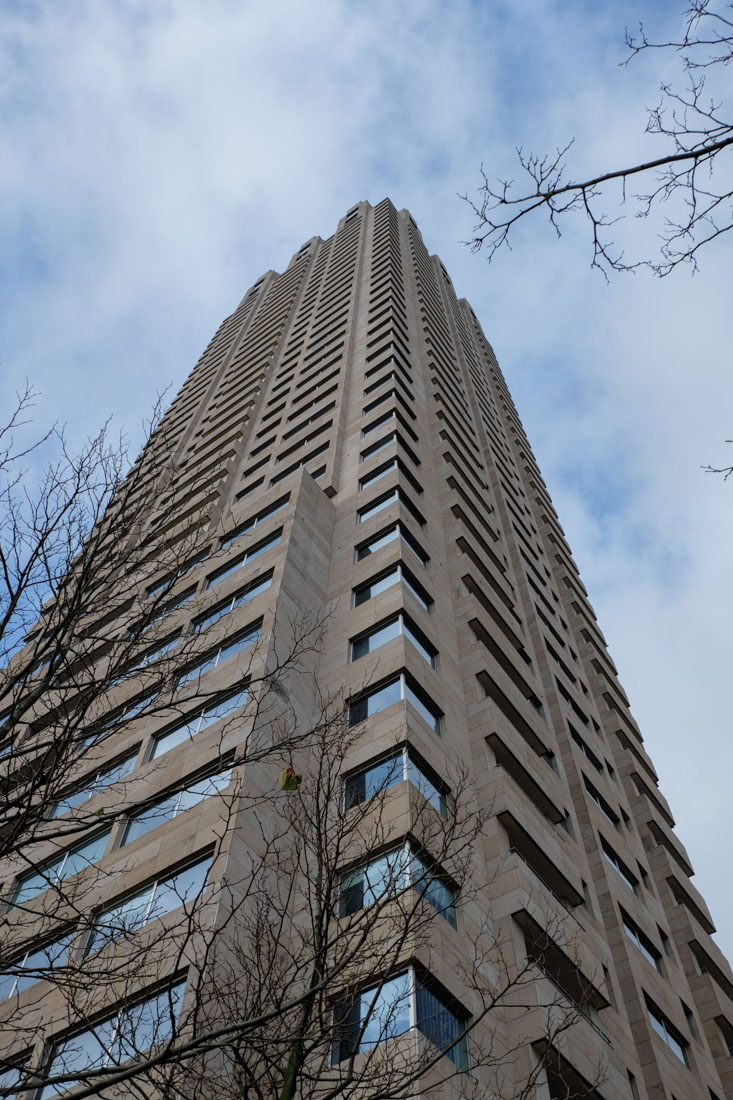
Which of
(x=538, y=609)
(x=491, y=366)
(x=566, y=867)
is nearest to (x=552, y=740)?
(x=566, y=867)

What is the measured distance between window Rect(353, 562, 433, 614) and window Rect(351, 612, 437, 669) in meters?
1.41

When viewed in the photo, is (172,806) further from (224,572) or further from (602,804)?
(602,804)

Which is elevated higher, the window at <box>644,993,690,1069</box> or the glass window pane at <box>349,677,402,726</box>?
the glass window pane at <box>349,677,402,726</box>

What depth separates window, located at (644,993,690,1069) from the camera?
21.6 metres

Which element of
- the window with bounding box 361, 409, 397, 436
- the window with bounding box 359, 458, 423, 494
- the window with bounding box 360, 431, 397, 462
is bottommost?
the window with bounding box 359, 458, 423, 494

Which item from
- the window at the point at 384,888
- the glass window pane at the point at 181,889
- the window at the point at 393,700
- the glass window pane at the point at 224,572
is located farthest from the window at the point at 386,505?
the window at the point at 384,888

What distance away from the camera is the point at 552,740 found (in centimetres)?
2614

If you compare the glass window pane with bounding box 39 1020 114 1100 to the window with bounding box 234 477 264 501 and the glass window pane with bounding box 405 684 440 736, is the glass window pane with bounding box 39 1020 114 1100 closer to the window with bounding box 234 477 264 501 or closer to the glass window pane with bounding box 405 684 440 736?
the glass window pane with bounding box 405 684 440 736

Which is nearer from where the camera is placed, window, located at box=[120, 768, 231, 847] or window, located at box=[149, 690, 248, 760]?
window, located at box=[120, 768, 231, 847]

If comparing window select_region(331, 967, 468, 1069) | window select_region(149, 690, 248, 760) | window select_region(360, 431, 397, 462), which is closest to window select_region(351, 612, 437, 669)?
window select_region(149, 690, 248, 760)

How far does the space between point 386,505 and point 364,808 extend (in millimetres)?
17948

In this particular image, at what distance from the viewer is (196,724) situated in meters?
21.3

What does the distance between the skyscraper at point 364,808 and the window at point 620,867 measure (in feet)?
0.52

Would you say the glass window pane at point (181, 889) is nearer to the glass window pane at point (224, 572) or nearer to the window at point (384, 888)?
the window at point (384, 888)
